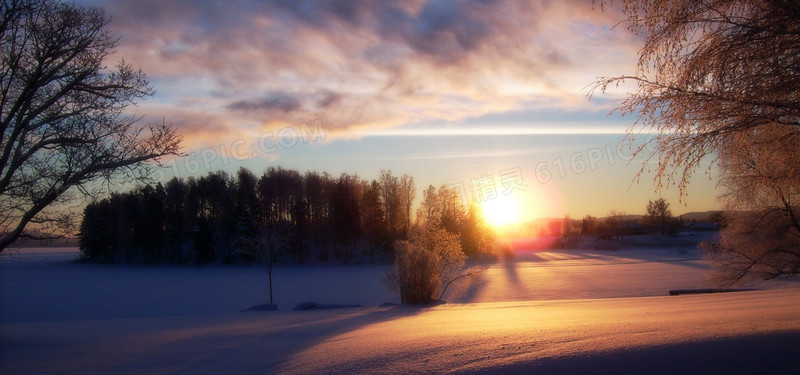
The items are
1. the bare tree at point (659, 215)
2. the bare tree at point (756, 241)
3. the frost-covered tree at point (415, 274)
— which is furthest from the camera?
the bare tree at point (659, 215)

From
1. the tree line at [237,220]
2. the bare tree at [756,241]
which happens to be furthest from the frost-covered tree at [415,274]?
the tree line at [237,220]

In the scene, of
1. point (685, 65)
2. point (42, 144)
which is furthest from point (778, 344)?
point (42, 144)

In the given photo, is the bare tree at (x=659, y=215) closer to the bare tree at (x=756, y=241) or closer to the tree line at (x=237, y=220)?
the tree line at (x=237, y=220)

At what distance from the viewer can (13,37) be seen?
10.3m

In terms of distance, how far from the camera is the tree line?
7469 centimetres

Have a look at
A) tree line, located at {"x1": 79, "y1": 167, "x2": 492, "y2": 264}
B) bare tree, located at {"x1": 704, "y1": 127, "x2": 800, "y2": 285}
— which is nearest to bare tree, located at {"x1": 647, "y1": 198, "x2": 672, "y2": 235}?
tree line, located at {"x1": 79, "y1": 167, "x2": 492, "y2": 264}

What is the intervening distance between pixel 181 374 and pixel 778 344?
23.1 ft

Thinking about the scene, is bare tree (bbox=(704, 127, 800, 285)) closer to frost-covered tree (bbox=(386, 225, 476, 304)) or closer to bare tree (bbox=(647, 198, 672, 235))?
frost-covered tree (bbox=(386, 225, 476, 304))

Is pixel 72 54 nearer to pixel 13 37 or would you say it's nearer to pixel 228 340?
pixel 13 37

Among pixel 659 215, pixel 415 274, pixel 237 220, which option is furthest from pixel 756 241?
pixel 659 215

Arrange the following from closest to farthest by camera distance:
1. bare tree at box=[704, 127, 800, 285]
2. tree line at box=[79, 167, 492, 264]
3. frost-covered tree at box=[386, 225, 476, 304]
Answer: frost-covered tree at box=[386, 225, 476, 304] < bare tree at box=[704, 127, 800, 285] < tree line at box=[79, 167, 492, 264]

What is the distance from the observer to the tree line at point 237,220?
74688 mm

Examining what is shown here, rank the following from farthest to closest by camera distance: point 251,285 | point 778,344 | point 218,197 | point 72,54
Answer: point 218,197 → point 251,285 → point 72,54 → point 778,344

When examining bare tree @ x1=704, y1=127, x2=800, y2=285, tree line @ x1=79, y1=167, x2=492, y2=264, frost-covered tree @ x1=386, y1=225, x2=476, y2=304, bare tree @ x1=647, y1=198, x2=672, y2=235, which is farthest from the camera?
bare tree @ x1=647, y1=198, x2=672, y2=235
